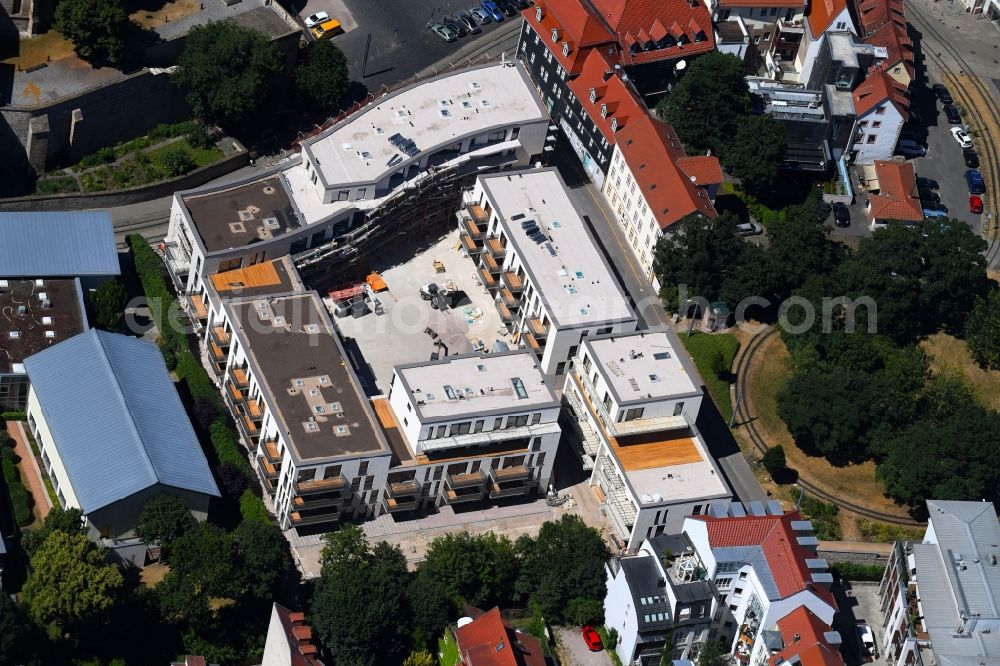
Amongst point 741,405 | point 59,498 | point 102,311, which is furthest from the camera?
point 741,405

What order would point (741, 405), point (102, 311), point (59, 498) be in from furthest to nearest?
point (741, 405) < point (102, 311) < point (59, 498)

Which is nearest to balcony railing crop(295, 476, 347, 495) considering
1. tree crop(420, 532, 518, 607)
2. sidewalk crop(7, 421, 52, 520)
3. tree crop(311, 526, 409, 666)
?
tree crop(311, 526, 409, 666)

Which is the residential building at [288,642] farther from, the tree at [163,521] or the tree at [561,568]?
the tree at [561,568]

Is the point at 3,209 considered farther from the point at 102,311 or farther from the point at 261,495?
the point at 261,495

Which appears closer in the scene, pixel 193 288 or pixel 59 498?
pixel 59 498

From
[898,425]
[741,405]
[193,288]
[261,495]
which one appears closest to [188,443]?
[261,495]

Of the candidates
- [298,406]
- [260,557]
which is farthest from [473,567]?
[298,406]

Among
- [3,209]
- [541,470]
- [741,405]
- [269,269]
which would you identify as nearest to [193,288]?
[269,269]

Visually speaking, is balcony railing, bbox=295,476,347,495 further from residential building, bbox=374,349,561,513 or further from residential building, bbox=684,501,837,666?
residential building, bbox=684,501,837,666

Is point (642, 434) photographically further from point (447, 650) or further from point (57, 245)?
point (57, 245)
